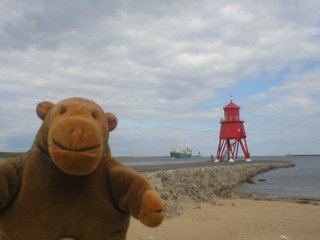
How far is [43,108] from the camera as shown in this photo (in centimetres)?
309

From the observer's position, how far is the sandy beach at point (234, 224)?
9328 millimetres

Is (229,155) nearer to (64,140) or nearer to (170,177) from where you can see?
(170,177)

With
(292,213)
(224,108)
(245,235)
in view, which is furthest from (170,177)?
(224,108)

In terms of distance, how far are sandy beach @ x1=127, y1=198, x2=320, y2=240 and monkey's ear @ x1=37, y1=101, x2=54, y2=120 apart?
5.68 meters

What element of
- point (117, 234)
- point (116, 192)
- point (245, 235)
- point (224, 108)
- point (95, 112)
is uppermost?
point (224, 108)

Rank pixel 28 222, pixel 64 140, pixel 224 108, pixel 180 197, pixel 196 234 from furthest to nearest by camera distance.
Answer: pixel 224 108, pixel 180 197, pixel 196 234, pixel 28 222, pixel 64 140

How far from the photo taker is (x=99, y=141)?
8.71 feet

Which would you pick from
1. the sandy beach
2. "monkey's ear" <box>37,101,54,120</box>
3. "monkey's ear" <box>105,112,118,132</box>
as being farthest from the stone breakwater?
"monkey's ear" <box>37,101,54,120</box>

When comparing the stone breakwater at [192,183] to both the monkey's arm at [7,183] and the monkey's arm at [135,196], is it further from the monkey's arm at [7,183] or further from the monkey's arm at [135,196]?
the monkey's arm at [7,183]

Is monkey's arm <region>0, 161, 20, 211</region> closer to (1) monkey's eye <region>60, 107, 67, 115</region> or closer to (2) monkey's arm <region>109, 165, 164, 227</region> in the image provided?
(1) monkey's eye <region>60, 107, 67, 115</region>

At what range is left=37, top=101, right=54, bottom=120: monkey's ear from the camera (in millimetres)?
3074

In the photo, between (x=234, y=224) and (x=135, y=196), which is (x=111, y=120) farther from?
(x=234, y=224)

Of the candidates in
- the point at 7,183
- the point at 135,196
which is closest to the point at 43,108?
the point at 7,183

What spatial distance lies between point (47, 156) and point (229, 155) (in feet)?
128
